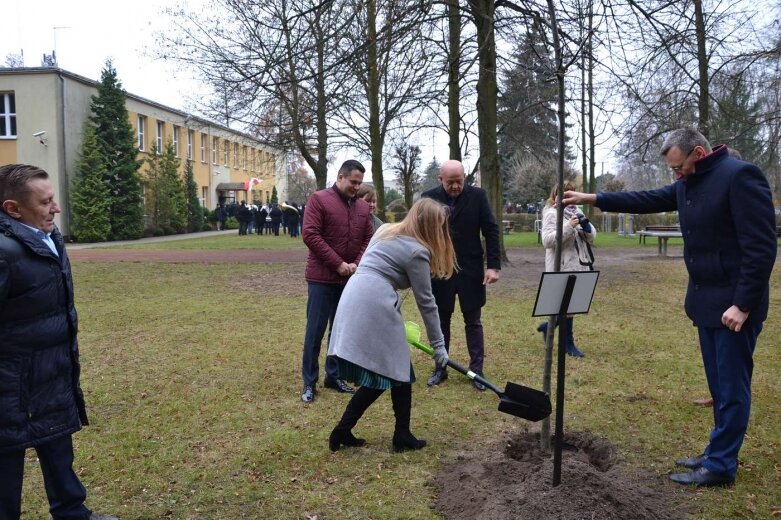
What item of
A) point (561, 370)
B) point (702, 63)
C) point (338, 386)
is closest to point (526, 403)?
point (561, 370)

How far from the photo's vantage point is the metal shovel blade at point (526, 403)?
385cm

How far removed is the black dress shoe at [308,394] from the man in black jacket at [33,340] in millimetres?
2502

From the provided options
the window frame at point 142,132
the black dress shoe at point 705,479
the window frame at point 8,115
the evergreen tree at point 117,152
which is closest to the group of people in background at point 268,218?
the evergreen tree at point 117,152

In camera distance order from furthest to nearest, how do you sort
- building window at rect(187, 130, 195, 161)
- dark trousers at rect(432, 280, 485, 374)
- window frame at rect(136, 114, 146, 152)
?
building window at rect(187, 130, 195, 161) < window frame at rect(136, 114, 146, 152) < dark trousers at rect(432, 280, 485, 374)

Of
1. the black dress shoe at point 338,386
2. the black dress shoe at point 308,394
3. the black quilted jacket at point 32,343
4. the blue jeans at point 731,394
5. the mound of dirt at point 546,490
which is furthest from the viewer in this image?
the black dress shoe at point 338,386

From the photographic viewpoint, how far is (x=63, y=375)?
3131mm

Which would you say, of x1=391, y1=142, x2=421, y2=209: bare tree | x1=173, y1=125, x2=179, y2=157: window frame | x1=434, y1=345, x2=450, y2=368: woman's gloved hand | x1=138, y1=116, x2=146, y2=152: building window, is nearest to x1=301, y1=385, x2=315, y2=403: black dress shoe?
x1=434, y1=345, x2=450, y2=368: woman's gloved hand

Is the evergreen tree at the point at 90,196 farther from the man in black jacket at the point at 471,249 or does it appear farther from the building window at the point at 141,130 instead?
the man in black jacket at the point at 471,249

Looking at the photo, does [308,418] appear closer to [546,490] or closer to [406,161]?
[546,490]

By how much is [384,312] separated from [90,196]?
27.8 metres

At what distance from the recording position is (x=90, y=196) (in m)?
28.6

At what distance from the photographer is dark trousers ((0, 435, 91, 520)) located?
3.00m

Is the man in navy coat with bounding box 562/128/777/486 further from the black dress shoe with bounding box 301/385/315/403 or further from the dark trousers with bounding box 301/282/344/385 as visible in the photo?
the black dress shoe with bounding box 301/385/315/403

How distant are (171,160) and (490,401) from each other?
3392cm
